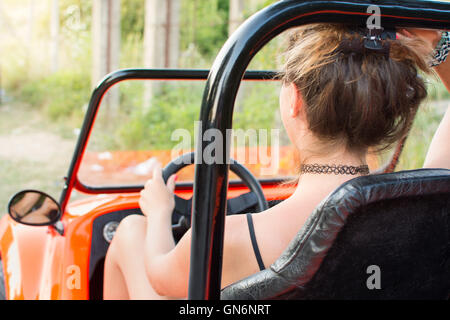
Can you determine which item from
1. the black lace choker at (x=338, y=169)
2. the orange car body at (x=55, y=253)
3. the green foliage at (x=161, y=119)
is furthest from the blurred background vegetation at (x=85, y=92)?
the orange car body at (x=55, y=253)

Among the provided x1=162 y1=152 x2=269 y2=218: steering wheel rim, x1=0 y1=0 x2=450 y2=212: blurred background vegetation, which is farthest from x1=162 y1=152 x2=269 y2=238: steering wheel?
x1=0 y1=0 x2=450 y2=212: blurred background vegetation

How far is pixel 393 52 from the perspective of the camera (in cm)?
103

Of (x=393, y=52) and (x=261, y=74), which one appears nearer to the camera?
(x=393, y=52)

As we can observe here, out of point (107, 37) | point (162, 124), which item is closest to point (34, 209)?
point (162, 124)

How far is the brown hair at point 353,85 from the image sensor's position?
3.32 ft

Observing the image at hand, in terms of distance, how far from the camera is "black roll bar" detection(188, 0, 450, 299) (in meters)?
0.80

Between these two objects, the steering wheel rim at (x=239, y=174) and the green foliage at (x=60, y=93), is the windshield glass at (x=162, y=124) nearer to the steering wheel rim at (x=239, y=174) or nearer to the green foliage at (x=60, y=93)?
the steering wheel rim at (x=239, y=174)

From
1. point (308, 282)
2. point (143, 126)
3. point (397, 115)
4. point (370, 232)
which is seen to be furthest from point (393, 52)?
point (143, 126)

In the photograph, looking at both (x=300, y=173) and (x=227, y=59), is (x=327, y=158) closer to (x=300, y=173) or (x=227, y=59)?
(x=300, y=173)

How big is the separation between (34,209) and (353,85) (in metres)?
1.41

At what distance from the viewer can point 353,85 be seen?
3.34 feet

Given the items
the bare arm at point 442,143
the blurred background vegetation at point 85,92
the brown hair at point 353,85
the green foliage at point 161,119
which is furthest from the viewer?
the green foliage at point 161,119

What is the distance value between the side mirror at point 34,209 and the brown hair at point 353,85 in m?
1.22
